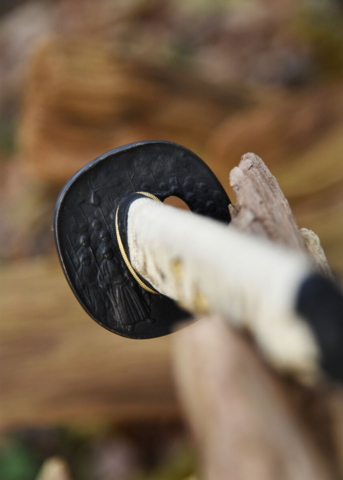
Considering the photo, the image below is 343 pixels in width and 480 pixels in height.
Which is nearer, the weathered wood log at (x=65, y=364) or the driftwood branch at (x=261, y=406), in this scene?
the driftwood branch at (x=261, y=406)

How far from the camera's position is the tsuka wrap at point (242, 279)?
148mm

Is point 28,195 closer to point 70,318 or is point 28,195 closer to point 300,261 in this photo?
point 70,318

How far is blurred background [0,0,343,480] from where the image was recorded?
93cm

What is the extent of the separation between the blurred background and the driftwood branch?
0.36 m

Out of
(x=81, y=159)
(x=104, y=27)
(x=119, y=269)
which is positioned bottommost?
(x=119, y=269)

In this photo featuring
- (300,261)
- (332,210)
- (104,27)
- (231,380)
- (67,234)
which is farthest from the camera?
(104,27)

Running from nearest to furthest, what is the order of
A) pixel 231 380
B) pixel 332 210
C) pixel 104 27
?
pixel 231 380 → pixel 332 210 → pixel 104 27

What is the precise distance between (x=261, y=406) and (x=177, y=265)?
19 centimetres

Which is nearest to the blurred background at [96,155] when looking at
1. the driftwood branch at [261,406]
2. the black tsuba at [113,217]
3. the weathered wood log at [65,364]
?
the weathered wood log at [65,364]

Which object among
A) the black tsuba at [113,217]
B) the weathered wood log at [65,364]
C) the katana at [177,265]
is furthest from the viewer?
the weathered wood log at [65,364]

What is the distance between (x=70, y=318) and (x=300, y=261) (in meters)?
0.83

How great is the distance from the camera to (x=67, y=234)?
1.05 feet

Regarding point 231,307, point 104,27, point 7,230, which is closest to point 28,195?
point 7,230

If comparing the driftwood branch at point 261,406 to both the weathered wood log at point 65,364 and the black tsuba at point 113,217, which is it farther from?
the weathered wood log at point 65,364
